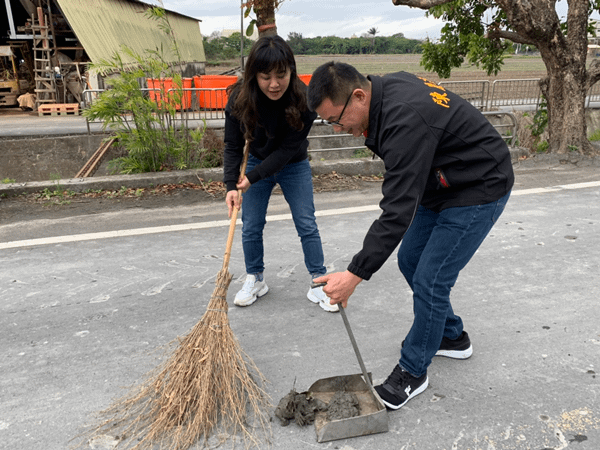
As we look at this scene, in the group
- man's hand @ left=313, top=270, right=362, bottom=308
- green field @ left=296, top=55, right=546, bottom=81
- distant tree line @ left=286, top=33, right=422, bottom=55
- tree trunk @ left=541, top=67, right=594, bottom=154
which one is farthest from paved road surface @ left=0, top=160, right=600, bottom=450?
distant tree line @ left=286, top=33, right=422, bottom=55

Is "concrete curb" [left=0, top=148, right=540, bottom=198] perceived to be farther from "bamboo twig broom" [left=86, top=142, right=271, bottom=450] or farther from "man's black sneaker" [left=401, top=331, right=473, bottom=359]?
"man's black sneaker" [left=401, top=331, right=473, bottom=359]

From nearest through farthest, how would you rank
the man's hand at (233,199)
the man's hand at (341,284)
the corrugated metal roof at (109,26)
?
the man's hand at (341,284)
the man's hand at (233,199)
the corrugated metal roof at (109,26)

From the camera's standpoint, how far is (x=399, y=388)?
→ 2635mm

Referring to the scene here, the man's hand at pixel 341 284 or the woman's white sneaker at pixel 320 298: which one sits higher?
the man's hand at pixel 341 284

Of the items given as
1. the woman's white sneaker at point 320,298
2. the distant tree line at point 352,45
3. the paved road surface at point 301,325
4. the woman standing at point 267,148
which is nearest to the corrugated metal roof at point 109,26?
the paved road surface at point 301,325

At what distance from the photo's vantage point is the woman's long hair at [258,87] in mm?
3053

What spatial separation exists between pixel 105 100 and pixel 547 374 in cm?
602

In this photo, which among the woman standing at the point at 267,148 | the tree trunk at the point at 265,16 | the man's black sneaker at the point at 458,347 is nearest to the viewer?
the man's black sneaker at the point at 458,347

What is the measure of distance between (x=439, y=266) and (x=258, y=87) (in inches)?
64.3

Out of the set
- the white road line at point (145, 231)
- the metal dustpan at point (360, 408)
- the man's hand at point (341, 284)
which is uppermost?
the man's hand at point (341, 284)

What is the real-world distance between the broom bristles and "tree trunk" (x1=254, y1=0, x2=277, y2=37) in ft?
22.6

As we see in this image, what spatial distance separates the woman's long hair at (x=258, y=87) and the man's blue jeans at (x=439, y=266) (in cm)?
121

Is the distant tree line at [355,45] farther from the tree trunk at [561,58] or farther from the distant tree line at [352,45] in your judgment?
the tree trunk at [561,58]

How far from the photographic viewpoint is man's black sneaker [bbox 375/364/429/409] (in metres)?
2.61
